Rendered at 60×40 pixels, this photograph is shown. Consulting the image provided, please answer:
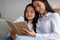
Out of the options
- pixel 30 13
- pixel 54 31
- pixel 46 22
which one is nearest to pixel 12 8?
pixel 30 13

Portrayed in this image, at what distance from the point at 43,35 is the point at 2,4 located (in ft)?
4.43

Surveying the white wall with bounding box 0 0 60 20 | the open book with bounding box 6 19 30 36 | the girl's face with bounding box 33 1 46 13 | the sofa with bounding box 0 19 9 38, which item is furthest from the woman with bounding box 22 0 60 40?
the white wall with bounding box 0 0 60 20

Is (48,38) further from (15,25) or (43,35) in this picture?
(15,25)

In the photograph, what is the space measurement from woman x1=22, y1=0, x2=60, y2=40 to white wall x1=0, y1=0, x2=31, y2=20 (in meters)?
0.94

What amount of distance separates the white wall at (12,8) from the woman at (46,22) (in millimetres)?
941

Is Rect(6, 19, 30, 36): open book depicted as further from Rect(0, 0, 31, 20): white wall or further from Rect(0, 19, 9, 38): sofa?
Rect(0, 0, 31, 20): white wall

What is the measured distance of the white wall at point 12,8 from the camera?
2.46 m

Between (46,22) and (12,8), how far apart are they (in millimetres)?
1154

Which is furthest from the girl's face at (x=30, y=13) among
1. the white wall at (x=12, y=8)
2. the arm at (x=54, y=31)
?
the white wall at (x=12, y=8)

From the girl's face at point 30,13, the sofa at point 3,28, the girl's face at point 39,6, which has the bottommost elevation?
the sofa at point 3,28

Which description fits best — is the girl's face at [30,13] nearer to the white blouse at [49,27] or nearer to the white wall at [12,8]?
the white blouse at [49,27]

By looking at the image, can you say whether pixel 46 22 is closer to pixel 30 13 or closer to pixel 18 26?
pixel 30 13

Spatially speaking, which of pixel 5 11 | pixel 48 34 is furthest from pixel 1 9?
pixel 48 34

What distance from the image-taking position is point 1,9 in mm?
2504
